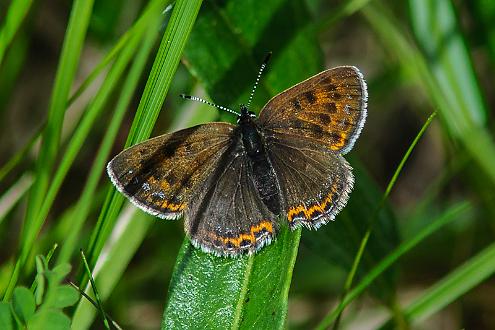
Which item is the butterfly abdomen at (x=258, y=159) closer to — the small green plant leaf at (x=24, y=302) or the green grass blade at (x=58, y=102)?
the green grass blade at (x=58, y=102)

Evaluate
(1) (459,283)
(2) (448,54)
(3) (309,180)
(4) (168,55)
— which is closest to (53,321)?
(4) (168,55)

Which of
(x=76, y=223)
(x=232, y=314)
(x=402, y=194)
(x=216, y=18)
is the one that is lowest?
(x=402, y=194)

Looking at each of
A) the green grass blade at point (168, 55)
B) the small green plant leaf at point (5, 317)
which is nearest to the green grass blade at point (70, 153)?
the green grass blade at point (168, 55)

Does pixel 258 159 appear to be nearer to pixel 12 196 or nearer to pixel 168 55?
pixel 168 55

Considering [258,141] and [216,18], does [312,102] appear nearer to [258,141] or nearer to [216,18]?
[258,141]

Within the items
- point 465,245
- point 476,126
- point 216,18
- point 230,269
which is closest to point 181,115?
point 216,18

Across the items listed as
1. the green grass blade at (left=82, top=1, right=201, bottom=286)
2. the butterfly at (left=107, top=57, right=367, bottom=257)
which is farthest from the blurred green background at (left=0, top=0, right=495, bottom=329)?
the butterfly at (left=107, top=57, right=367, bottom=257)
